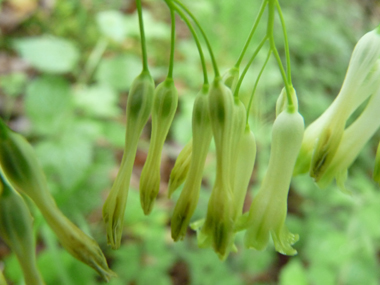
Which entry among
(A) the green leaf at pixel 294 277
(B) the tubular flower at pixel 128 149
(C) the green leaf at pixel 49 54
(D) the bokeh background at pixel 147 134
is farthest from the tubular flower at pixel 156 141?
(C) the green leaf at pixel 49 54

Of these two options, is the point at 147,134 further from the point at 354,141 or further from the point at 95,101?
the point at 354,141

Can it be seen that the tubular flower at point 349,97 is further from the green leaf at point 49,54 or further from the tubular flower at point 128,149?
the green leaf at point 49,54

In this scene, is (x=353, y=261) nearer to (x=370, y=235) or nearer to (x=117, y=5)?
(x=370, y=235)

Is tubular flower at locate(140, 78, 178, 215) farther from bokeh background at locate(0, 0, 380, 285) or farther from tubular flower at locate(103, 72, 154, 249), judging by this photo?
bokeh background at locate(0, 0, 380, 285)

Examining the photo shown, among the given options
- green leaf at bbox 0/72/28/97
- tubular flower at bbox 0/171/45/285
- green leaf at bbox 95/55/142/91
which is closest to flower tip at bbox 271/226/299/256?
tubular flower at bbox 0/171/45/285

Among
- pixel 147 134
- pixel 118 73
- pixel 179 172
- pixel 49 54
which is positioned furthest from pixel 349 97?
pixel 147 134
